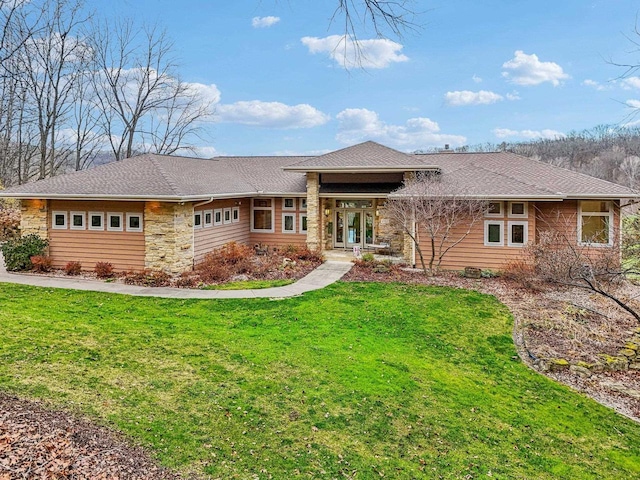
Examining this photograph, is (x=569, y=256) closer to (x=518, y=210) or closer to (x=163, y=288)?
(x=518, y=210)

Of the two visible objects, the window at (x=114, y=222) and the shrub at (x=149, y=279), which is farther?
the window at (x=114, y=222)

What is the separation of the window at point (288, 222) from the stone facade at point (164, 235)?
21.2ft

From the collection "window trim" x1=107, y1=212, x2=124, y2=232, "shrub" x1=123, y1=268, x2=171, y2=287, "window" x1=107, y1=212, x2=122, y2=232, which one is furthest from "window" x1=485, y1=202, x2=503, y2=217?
"window" x1=107, y1=212, x2=122, y2=232

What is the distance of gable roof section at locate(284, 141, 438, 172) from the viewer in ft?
56.9

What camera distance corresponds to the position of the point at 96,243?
1541 cm

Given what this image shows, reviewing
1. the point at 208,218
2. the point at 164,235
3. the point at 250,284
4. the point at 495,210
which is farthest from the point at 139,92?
the point at 495,210

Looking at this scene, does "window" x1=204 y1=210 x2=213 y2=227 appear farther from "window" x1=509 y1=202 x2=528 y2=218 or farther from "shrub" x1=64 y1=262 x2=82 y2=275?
"window" x1=509 y1=202 x2=528 y2=218

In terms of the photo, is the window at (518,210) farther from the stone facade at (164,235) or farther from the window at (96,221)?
the window at (96,221)

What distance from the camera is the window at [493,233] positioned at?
1573 centimetres

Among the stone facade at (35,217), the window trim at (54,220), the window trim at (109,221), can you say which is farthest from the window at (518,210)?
the stone facade at (35,217)

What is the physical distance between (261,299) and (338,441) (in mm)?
7091

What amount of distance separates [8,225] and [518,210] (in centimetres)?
2446

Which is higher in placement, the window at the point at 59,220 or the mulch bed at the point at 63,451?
the window at the point at 59,220

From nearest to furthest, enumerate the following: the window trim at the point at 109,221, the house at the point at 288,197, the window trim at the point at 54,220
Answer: the house at the point at 288,197 → the window trim at the point at 109,221 → the window trim at the point at 54,220
